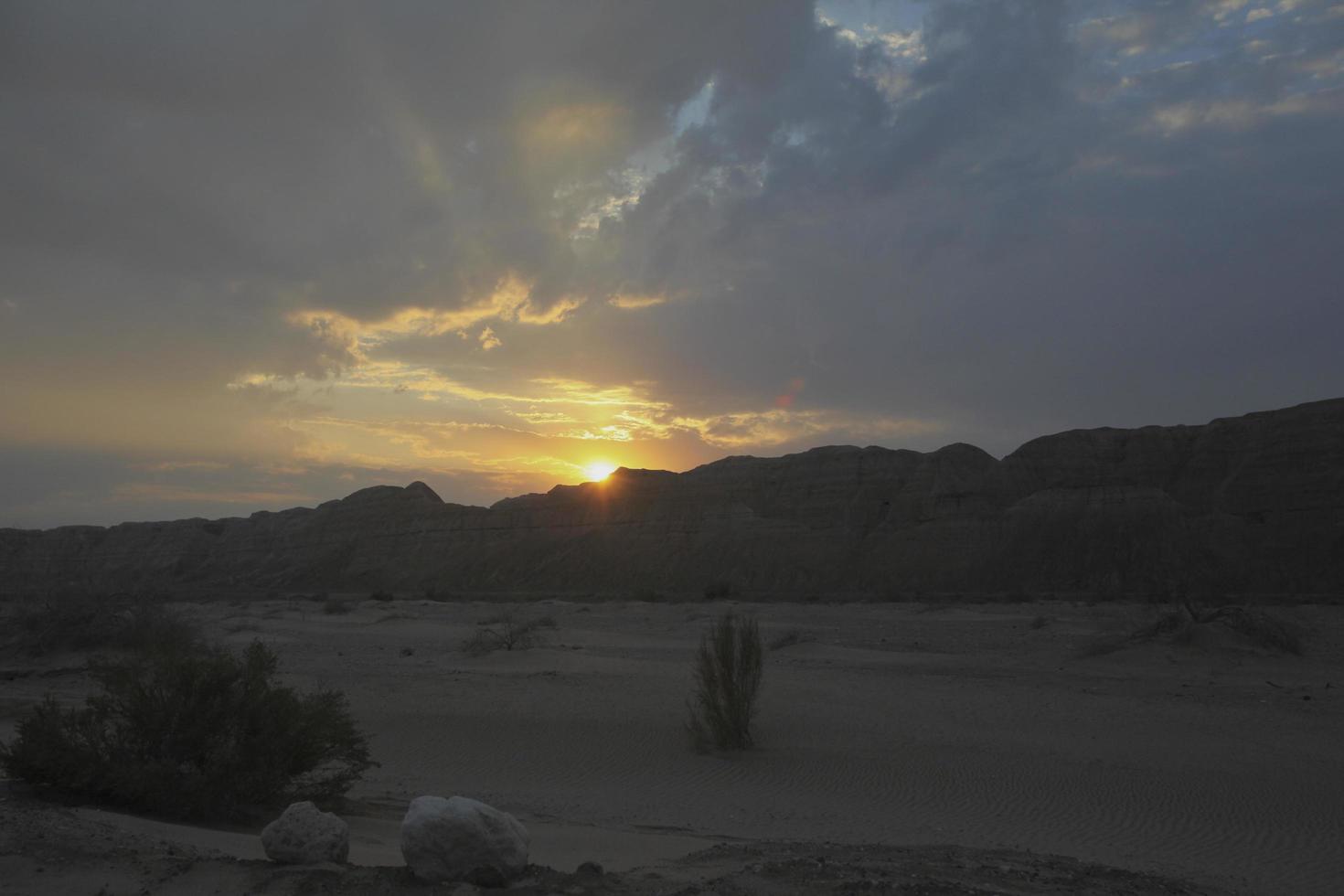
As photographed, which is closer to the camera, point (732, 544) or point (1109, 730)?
point (1109, 730)

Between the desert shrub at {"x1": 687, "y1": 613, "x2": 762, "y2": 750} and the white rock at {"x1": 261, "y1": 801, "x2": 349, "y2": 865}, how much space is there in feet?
22.4

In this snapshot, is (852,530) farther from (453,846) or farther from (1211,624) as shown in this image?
(453,846)

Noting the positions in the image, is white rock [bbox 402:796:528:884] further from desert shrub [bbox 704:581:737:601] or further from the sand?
desert shrub [bbox 704:581:737:601]

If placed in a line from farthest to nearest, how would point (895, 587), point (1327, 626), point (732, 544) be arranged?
point (732, 544) < point (895, 587) < point (1327, 626)

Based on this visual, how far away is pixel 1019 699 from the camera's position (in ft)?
53.5

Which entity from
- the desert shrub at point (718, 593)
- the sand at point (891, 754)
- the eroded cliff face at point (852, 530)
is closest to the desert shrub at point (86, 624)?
the sand at point (891, 754)

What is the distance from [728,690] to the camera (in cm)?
1277

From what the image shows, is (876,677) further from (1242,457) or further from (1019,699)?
(1242,457)

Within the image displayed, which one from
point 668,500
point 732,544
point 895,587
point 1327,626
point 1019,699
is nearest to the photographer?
point 1019,699

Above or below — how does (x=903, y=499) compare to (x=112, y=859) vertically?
above

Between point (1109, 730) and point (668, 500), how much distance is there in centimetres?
7675

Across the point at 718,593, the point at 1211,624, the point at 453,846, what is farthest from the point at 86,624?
the point at 718,593

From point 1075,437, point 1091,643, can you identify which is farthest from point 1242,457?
point 1091,643

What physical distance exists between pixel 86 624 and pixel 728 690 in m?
17.8
